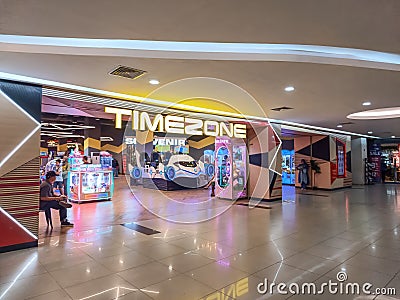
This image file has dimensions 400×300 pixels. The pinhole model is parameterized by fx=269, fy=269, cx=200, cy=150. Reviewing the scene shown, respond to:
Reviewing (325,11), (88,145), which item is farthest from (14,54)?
(88,145)

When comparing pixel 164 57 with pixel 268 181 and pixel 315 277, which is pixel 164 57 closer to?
pixel 315 277

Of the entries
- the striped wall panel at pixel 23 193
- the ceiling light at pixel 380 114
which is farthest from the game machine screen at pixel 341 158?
the striped wall panel at pixel 23 193

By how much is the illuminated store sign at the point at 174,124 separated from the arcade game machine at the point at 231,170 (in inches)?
79.7

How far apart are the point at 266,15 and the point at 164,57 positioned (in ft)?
4.92

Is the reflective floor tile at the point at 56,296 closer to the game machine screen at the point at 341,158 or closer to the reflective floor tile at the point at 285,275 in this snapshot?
the reflective floor tile at the point at 285,275

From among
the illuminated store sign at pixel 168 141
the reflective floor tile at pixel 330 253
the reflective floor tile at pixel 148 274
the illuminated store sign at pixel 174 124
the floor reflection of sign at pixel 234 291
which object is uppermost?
the illuminated store sign at pixel 168 141

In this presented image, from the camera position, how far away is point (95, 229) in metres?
5.88

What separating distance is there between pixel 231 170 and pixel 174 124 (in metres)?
4.33

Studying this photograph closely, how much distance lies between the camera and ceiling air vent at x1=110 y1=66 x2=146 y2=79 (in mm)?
4080

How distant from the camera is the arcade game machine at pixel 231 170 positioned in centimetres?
998

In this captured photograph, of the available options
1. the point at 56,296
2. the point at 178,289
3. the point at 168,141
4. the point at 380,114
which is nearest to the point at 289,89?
the point at 178,289

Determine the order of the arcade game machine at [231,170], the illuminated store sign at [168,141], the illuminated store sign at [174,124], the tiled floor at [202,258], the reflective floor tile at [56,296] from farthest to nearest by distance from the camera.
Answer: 1. the illuminated store sign at [168,141]
2. the arcade game machine at [231,170]
3. the illuminated store sign at [174,124]
4. the tiled floor at [202,258]
5. the reflective floor tile at [56,296]

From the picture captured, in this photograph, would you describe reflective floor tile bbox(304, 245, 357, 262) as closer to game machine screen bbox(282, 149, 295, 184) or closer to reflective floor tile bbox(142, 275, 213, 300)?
reflective floor tile bbox(142, 275, 213, 300)

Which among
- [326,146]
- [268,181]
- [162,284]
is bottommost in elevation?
[162,284]
